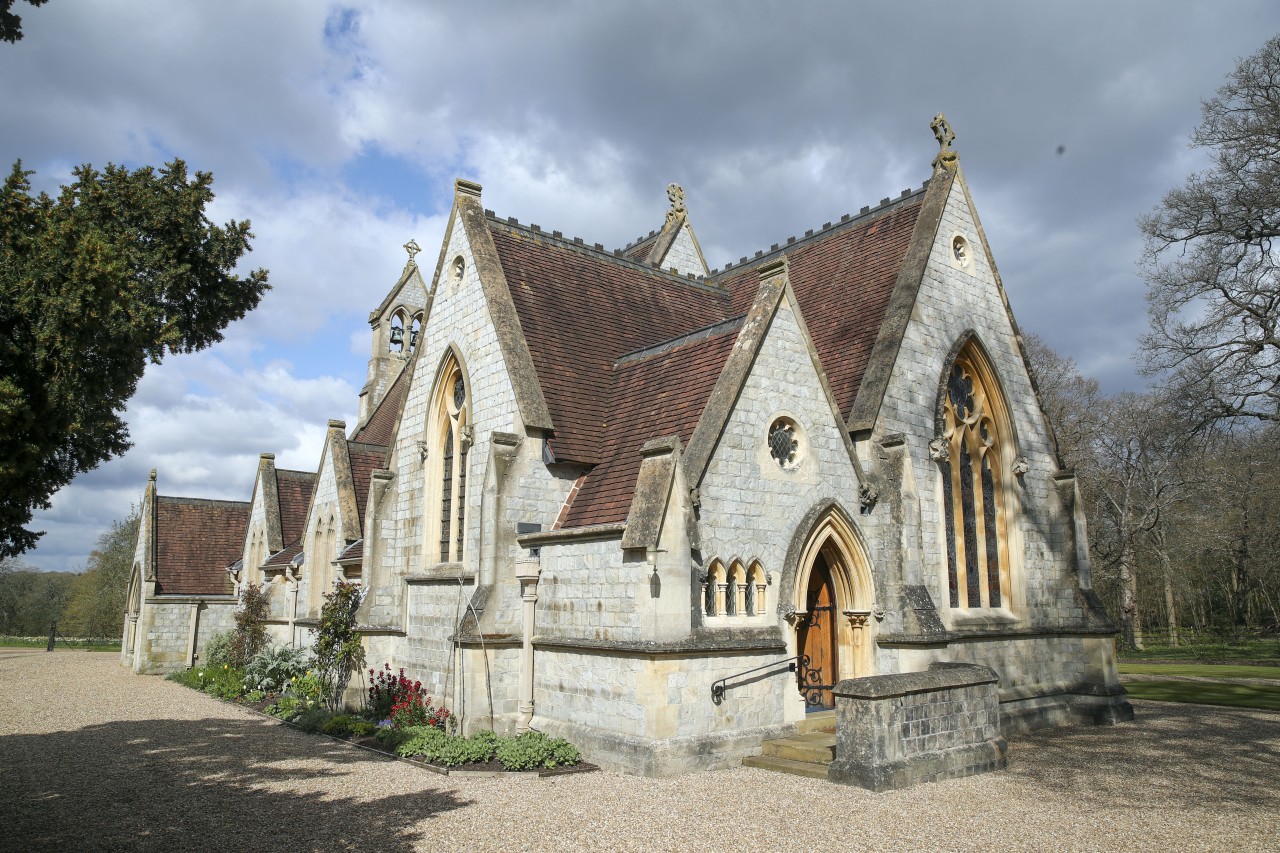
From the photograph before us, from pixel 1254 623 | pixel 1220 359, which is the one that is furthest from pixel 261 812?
pixel 1254 623

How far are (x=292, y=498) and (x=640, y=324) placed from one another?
16.9 meters

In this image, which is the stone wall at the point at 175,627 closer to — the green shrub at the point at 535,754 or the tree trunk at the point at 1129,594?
the green shrub at the point at 535,754

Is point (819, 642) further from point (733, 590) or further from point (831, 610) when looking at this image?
point (733, 590)

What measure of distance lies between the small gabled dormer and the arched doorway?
24.6 meters

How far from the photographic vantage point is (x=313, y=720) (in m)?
16.4

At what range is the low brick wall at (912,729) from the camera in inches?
417

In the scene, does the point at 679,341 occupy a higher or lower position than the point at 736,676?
higher

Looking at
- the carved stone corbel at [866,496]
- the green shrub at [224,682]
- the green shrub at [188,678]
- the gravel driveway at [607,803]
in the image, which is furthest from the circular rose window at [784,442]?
the green shrub at [188,678]

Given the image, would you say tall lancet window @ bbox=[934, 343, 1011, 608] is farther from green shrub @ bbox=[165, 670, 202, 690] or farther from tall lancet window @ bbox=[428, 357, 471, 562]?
green shrub @ bbox=[165, 670, 202, 690]

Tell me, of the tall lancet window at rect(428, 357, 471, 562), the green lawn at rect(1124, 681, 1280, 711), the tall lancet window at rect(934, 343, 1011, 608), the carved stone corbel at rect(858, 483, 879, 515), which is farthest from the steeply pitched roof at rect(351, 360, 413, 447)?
the green lawn at rect(1124, 681, 1280, 711)

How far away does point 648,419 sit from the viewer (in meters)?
14.1

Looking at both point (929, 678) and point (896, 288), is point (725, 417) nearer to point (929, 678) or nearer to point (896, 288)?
point (929, 678)

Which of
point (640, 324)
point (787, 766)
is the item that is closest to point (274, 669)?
point (640, 324)

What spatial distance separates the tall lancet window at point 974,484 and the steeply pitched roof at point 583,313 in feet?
20.0
